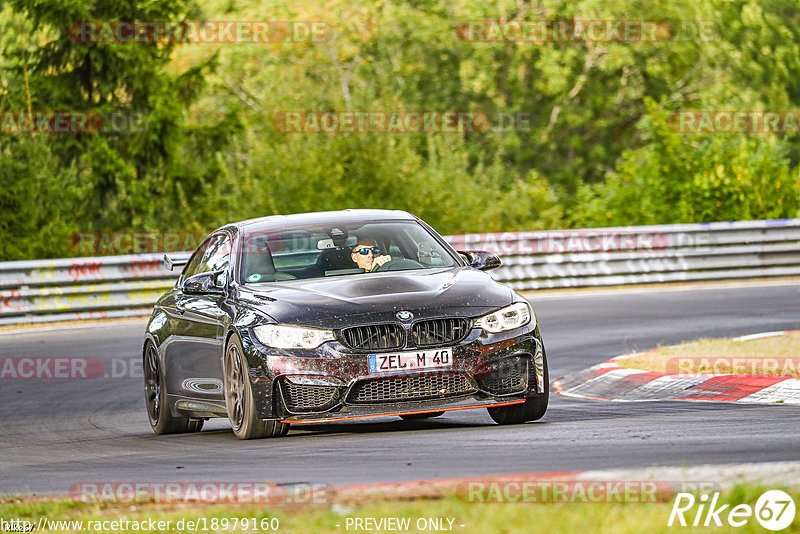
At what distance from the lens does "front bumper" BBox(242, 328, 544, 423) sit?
9445 millimetres

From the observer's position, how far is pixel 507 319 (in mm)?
9828

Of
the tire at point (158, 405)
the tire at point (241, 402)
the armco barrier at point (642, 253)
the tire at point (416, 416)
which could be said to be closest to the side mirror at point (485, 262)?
the tire at point (416, 416)

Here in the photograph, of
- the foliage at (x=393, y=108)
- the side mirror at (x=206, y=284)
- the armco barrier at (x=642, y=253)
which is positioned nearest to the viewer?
the side mirror at (x=206, y=284)

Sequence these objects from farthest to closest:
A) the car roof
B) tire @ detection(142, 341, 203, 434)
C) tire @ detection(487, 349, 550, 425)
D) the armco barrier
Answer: the armco barrier
tire @ detection(142, 341, 203, 434)
the car roof
tire @ detection(487, 349, 550, 425)

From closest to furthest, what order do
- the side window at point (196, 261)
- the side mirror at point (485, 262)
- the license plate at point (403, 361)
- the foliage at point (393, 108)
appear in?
the license plate at point (403, 361) → the side mirror at point (485, 262) → the side window at point (196, 261) → the foliage at point (393, 108)

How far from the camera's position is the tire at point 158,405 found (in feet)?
38.0

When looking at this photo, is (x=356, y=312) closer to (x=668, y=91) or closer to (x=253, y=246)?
(x=253, y=246)

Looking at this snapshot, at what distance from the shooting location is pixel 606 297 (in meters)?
22.4

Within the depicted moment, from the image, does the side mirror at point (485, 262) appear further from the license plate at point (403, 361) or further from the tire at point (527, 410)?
the license plate at point (403, 361)

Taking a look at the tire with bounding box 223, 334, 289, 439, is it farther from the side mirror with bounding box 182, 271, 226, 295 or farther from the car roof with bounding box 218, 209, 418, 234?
the car roof with bounding box 218, 209, 418, 234

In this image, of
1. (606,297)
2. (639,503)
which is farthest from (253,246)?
(606,297)

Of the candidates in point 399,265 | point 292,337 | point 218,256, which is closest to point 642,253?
point 218,256

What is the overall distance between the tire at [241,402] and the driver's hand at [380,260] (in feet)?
3.94

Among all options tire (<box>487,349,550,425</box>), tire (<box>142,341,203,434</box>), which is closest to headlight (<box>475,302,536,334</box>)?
tire (<box>487,349,550,425</box>)
